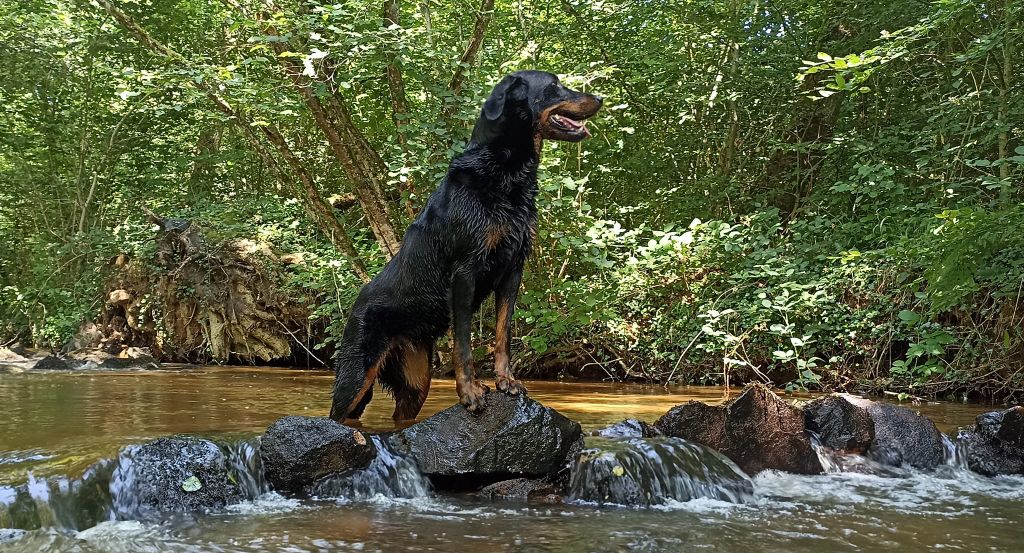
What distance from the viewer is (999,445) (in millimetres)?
4566

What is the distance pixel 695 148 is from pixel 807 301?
4.13m

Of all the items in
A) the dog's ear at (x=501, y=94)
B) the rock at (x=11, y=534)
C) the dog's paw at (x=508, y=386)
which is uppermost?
the dog's ear at (x=501, y=94)

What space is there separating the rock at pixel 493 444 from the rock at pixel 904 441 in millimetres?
2203

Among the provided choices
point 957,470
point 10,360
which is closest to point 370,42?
point 957,470

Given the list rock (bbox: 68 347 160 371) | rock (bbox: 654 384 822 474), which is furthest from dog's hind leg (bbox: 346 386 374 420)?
rock (bbox: 68 347 160 371)

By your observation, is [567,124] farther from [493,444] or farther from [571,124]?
[493,444]

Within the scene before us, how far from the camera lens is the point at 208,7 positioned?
11992mm

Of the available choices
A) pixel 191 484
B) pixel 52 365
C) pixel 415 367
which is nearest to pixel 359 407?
pixel 415 367

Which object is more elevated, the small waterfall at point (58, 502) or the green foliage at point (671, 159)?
the green foliage at point (671, 159)

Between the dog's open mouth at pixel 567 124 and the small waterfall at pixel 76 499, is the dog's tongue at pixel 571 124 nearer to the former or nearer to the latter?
the dog's open mouth at pixel 567 124

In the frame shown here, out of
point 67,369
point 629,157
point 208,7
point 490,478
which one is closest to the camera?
point 490,478

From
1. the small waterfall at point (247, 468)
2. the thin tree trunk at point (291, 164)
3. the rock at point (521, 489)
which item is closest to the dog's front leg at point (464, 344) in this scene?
the rock at point (521, 489)

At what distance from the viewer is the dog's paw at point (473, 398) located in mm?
3766

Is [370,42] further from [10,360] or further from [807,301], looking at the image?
[10,360]
